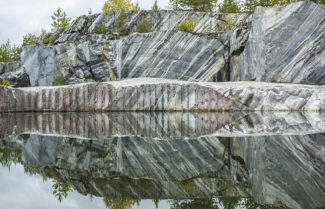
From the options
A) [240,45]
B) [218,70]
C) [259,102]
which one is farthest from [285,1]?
[259,102]

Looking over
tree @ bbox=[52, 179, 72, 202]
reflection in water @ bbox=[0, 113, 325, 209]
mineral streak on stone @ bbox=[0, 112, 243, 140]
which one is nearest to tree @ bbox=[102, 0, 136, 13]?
mineral streak on stone @ bbox=[0, 112, 243, 140]

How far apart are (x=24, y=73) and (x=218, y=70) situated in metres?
14.5

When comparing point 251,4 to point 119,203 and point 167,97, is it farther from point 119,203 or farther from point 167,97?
point 119,203

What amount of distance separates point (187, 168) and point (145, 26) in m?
20.8

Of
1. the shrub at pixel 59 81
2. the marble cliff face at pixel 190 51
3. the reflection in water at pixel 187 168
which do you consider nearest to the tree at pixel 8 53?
the marble cliff face at pixel 190 51

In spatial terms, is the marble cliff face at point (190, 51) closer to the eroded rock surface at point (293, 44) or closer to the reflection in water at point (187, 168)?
the eroded rock surface at point (293, 44)

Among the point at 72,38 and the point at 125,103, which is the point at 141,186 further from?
the point at 72,38

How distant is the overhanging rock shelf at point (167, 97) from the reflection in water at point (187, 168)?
7821 millimetres

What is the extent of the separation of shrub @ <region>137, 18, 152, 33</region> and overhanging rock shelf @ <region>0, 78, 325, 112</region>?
347 inches

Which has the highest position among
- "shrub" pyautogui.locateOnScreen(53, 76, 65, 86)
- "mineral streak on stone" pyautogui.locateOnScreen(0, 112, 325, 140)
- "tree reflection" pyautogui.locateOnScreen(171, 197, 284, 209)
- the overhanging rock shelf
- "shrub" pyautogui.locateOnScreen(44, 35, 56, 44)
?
"shrub" pyautogui.locateOnScreen(44, 35, 56, 44)

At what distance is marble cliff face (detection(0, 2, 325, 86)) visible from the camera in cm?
1611

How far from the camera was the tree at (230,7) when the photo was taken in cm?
2602

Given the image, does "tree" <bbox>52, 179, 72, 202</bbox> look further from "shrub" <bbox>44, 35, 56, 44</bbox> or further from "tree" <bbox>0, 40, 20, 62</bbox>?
"tree" <bbox>0, 40, 20, 62</bbox>

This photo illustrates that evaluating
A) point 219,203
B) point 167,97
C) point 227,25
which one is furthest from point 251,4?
point 219,203
